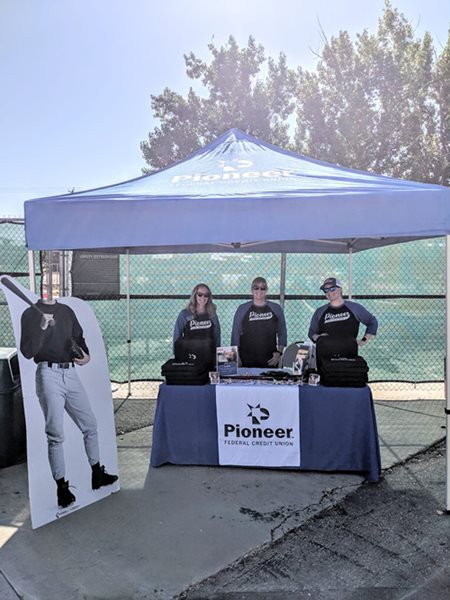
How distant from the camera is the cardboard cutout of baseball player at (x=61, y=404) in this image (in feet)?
11.3

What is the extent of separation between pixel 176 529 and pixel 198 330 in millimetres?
1881

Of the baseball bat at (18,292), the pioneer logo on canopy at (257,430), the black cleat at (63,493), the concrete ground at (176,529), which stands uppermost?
the baseball bat at (18,292)

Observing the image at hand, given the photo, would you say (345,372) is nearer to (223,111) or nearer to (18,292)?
(18,292)

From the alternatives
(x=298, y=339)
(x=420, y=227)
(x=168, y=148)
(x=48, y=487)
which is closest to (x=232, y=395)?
(x=48, y=487)

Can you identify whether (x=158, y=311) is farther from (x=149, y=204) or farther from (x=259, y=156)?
(x=149, y=204)

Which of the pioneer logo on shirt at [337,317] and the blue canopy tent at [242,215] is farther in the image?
the pioneer logo on shirt at [337,317]

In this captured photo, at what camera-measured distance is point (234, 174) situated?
14.0 ft

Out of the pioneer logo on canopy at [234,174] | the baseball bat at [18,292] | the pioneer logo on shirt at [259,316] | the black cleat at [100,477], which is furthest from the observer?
the pioneer logo on shirt at [259,316]

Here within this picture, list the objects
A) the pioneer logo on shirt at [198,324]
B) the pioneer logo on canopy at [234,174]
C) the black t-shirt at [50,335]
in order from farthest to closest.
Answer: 1. the pioneer logo on shirt at [198,324]
2. the pioneer logo on canopy at [234,174]
3. the black t-shirt at [50,335]

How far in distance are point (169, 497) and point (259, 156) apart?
3.11 m

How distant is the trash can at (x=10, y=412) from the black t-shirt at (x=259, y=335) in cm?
219

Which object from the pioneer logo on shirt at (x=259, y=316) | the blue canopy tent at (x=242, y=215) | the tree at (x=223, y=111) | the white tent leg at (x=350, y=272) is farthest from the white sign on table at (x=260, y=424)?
the tree at (x=223, y=111)

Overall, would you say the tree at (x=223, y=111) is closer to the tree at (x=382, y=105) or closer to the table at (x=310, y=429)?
the tree at (x=382, y=105)

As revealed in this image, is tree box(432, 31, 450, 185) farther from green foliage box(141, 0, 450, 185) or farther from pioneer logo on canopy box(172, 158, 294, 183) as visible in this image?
pioneer logo on canopy box(172, 158, 294, 183)
